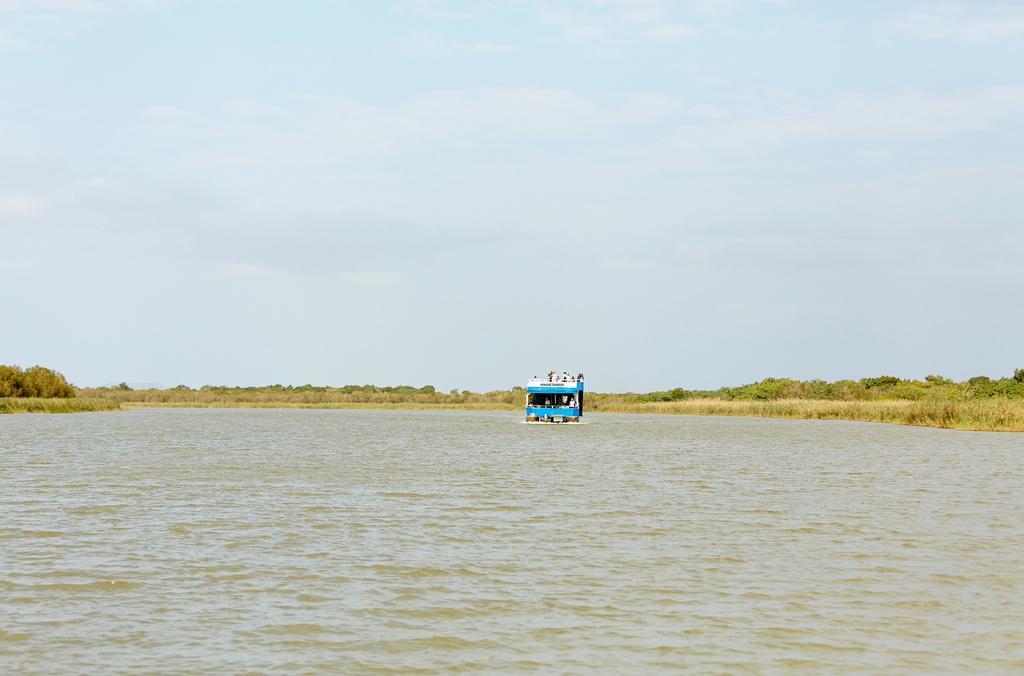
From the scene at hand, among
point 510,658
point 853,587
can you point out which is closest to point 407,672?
point 510,658

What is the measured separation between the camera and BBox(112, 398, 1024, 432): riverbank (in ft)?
213

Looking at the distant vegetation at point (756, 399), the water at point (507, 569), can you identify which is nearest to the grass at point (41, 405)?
the distant vegetation at point (756, 399)

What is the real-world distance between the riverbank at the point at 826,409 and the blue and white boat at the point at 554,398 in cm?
2338

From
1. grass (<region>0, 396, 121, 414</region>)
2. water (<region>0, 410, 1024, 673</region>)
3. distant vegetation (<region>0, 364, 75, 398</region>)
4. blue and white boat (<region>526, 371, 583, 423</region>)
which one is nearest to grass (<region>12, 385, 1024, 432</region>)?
grass (<region>0, 396, 121, 414</region>)

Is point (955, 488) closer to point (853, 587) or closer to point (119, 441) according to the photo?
point (853, 587)

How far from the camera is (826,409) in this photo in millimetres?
91438

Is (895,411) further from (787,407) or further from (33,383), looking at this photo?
(33,383)

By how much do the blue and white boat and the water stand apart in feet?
134

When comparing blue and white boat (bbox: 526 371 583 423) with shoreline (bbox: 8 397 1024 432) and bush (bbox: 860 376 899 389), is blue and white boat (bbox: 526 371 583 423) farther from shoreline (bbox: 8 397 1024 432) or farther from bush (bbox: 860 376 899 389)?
bush (bbox: 860 376 899 389)

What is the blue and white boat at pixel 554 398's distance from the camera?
77312 millimetres

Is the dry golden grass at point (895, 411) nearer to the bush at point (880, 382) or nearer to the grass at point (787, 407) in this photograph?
the grass at point (787, 407)

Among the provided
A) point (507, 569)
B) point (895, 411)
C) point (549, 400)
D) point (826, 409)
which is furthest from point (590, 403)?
point (507, 569)

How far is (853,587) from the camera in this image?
1528cm

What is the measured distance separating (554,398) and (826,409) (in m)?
27.0
